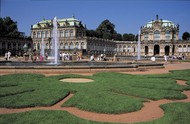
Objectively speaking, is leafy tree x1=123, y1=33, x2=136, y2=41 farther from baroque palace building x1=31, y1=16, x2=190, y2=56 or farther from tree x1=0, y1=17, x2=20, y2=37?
tree x1=0, y1=17, x2=20, y2=37

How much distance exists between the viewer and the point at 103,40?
4114 inches

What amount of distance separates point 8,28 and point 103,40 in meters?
39.3

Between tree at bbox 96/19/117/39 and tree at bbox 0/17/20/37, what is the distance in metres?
41.7

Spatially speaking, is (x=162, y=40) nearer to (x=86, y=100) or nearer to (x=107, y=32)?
(x=107, y=32)

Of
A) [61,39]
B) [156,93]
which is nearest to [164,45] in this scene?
[61,39]

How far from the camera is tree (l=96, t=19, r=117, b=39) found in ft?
423

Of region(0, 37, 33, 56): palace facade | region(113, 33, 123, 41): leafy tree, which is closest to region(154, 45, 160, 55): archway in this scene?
region(113, 33, 123, 41): leafy tree

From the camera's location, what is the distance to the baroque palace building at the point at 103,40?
319ft

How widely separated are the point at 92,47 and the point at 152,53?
2483 centimetres

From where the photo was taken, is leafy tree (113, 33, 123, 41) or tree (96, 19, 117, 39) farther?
leafy tree (113, 33, 123, 41)

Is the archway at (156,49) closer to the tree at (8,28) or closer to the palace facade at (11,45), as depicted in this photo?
the palace facade at (11,45)

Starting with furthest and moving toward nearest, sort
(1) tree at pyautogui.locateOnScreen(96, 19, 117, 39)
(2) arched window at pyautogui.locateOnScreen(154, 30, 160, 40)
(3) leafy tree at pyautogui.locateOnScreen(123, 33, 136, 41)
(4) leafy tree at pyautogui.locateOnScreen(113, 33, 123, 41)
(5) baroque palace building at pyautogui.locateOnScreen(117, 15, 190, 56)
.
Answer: (3) leafy tree at pyautogui.locateOnScreen(123, 33, 136, 41) → (4) leafy tree at pyautogui.locateOnScreen(113, 33, 123, 41) → (1) tree at pyautogui.locateOnScreen(96, 19, 117, 39) → (2) arched window at pyautogui.locateOnScreen(154, 30, 160, 40) → (5) baroque palace building at pyautogui.locateOnScreen(117, 15, 190, 56)

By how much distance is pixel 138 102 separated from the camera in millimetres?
10219

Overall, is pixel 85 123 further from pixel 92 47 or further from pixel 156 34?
pixel 156 34
